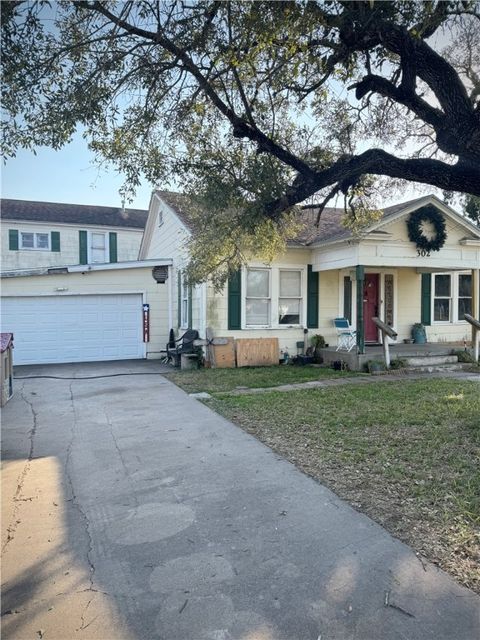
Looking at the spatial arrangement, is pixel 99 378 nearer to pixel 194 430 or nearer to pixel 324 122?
pixel 194 430

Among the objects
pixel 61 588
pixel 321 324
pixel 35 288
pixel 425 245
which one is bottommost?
pixel 61 588

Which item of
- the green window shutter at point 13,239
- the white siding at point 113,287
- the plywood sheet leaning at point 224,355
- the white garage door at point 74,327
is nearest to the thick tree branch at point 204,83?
the plywood sheet leaning at point 224,355

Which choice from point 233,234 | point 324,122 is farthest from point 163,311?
point 324,122

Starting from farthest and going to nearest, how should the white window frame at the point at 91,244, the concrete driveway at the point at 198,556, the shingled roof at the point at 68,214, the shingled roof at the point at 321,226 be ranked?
the white window frame at the point at 91,244 < the shingled roof at the point at 68,214 < the shingled roof at the point at 321,226 < the concrete driveway at the point at 198,556

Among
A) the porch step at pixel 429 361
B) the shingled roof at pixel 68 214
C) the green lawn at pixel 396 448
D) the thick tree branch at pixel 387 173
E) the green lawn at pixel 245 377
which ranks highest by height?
the shingled roof at pixel 68 214

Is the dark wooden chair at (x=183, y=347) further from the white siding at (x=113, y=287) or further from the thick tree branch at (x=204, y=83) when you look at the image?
the thick tree branch at (x=204, y=83)

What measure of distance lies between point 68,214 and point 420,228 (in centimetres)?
1644

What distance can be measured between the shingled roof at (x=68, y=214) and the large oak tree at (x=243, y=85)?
14.4 metres

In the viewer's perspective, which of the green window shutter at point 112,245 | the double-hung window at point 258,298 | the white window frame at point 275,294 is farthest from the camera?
the green window shutter at point 112,245

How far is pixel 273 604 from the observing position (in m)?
2.36

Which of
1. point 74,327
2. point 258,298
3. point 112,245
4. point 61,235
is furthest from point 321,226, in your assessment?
point 61,235

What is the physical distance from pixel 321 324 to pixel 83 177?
791cm

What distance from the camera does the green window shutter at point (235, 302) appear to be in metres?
11.8

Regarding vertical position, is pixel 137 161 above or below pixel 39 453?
above
